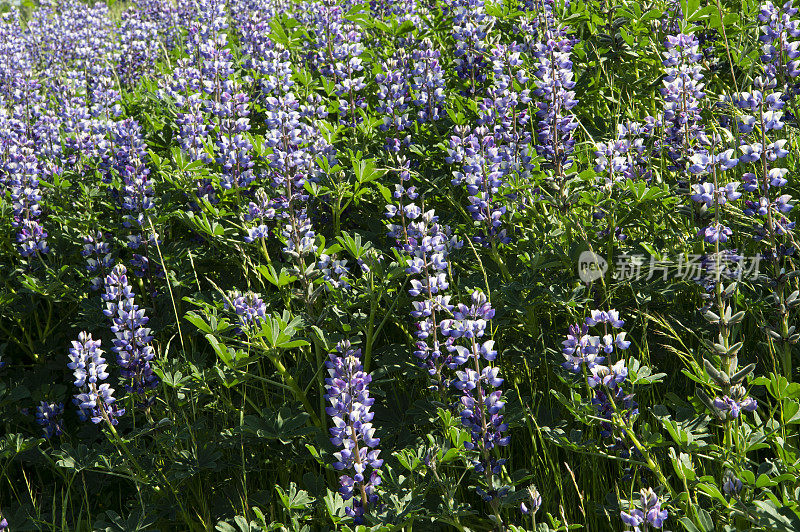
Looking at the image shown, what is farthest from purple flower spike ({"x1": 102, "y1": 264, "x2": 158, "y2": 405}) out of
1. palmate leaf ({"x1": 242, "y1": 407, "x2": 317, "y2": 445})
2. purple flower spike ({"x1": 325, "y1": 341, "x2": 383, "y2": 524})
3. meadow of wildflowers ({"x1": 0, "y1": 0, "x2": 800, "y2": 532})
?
purple flower spike ({"x1": 325, "y1": 341, "x2": 383, "y2": 524})

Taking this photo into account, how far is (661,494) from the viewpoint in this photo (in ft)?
6.20

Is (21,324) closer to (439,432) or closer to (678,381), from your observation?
(439,432)

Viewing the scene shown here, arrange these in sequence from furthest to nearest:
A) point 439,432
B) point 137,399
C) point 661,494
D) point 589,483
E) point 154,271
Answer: point 154,271 < point 137,399 < point 439,432 < point 589,483 < point 661,494

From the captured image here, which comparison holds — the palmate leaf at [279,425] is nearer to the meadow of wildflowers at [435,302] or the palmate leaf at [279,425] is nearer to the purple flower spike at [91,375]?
the meadow of wildflowers at [435,302]

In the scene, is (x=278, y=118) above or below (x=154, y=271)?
above

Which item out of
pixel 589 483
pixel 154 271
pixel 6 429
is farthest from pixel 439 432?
pixel 6 429

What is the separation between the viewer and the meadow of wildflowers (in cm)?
192

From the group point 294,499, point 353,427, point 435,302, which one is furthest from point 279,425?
point 435,302

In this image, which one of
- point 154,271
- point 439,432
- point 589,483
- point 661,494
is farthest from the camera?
point 154,271

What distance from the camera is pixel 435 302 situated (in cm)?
208

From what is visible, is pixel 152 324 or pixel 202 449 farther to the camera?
pixel 152 324

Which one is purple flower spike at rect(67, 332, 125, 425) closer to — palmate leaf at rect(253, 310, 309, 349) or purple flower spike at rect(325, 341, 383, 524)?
palmate leaf at rect(253, 310, 309, 349)

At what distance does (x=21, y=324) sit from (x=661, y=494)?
8.08 feet

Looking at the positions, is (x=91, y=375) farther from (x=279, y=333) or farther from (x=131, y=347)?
(x=279, y=333)
